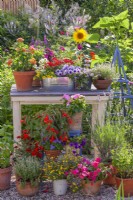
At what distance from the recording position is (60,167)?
393 cm

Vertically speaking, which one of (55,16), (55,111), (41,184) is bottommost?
(41,184)

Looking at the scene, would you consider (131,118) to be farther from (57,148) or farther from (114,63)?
(57,148)

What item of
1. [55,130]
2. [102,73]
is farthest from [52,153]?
[102,73]

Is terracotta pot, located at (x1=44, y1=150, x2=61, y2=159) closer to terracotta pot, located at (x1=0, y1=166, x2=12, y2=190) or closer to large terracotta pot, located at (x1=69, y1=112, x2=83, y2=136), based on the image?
large terracotta pot, located at (x1=69, y1=112, x2=83, y2=136)

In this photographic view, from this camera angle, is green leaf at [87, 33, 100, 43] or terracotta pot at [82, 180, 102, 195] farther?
Result: green leaf at [87, 33, 100, 43]

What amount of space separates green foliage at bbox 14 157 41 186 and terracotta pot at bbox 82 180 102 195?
454 millimetres

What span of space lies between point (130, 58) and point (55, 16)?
4.54 metres

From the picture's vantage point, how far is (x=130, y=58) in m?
5.95

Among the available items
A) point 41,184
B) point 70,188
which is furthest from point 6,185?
point 70,188

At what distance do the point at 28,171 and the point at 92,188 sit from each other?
615 millimetres

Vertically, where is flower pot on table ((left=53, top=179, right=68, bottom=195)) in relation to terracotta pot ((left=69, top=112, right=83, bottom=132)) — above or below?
below

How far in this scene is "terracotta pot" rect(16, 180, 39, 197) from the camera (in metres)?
3.93

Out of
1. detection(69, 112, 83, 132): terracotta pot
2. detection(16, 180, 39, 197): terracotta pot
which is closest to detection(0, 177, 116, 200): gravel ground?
detection(16, 180, 39, 197): terracotta pot

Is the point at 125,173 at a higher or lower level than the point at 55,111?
lower
